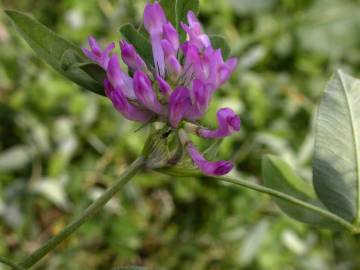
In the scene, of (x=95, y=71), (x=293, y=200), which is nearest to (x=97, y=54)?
(x=95, y=71)

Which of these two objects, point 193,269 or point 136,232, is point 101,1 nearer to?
point 136,232

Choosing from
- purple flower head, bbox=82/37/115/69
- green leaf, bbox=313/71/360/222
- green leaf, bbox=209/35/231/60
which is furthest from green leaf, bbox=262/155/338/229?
purple flower head, bbox=82/37/115/69

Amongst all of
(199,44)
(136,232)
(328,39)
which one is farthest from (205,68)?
(328,39)

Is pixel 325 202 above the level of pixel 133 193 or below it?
above

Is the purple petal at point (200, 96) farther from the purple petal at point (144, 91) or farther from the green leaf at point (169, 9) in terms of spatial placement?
the green leaf at point (169, 9)

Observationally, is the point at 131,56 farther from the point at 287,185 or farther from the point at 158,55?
the point at 287,185

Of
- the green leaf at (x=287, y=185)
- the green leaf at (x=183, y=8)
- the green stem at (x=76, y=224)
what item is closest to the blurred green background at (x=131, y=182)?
the green leaf at (x=287, y=185)

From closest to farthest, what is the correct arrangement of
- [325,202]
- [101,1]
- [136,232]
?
[325,202]
[136,232]
[101,1]
